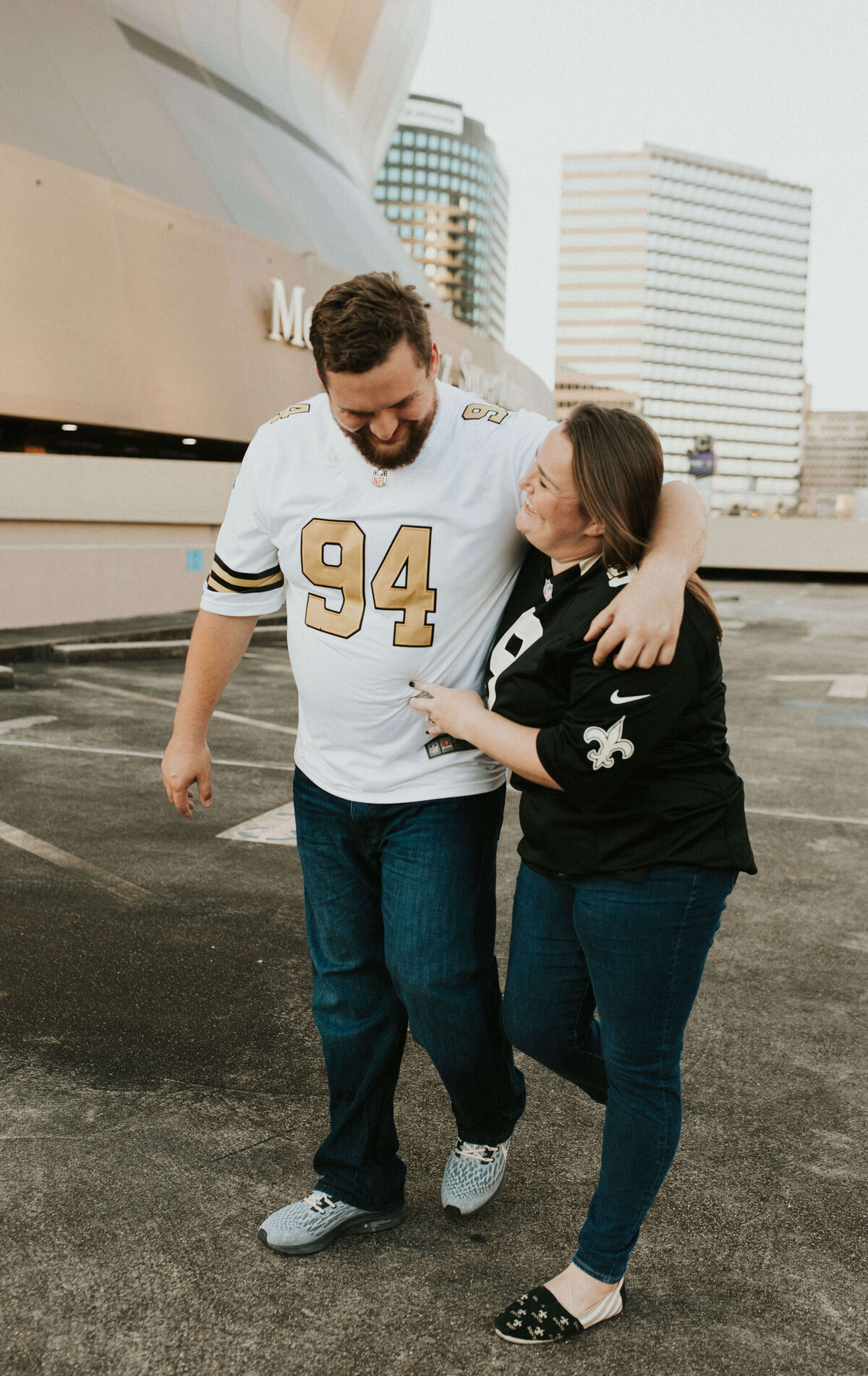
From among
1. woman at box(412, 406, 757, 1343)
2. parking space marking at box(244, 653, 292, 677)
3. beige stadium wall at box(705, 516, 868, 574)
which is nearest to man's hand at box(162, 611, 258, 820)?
woman at box(412, 406, 757, 1343)

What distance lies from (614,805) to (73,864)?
3702 millimetres

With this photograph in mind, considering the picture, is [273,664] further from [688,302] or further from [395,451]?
[688,302]

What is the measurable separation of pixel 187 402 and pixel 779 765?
47.4ft

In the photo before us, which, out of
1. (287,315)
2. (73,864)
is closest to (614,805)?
(73,864)

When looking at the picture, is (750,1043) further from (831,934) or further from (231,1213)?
(231,1213)

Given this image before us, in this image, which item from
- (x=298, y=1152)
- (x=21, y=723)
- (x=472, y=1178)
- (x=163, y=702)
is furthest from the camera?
(x=163, y=702)

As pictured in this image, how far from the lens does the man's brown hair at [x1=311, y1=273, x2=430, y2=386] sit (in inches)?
80.1

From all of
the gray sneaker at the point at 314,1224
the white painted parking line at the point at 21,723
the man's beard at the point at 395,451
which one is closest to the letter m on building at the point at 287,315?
the white painted parking line at the point at 21,723

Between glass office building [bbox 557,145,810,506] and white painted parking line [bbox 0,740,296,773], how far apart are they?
17244 centimetres

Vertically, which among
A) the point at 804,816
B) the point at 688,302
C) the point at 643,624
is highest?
the point at 688,302

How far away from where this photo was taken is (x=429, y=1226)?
250 cm

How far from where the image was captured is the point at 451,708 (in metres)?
2.21

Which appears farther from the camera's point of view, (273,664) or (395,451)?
(273,664)

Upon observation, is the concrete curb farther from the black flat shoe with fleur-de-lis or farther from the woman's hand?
the black flat shoe with fleur-de-lis
